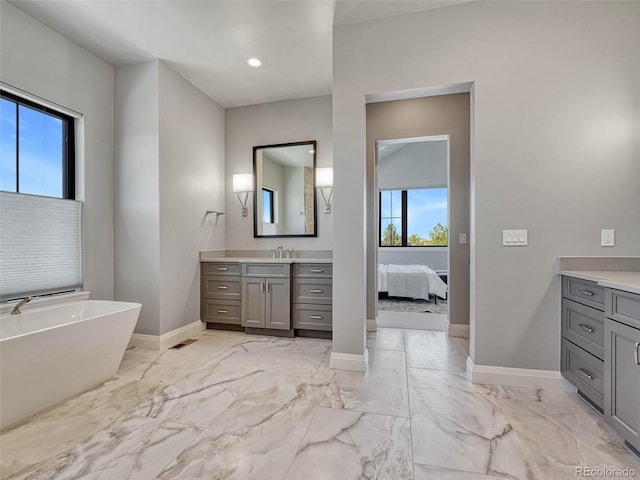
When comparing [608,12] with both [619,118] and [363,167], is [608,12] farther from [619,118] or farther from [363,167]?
[363,167]

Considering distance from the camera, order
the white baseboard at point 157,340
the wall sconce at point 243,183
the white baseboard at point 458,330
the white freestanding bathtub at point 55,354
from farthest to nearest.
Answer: the wall sconce at point 243,183 < the white baseboard at point 458,330 < the white baseboard at point 157,340 < the white freestanding bathtub at point 55,354

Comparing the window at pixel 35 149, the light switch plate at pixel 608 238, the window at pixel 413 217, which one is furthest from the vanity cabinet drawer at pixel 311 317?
the window at pixel 413 217

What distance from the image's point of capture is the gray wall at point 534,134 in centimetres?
205

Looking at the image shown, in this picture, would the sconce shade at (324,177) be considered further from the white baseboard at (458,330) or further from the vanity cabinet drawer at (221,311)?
the white baseboard at (458,330)

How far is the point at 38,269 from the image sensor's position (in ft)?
8.18

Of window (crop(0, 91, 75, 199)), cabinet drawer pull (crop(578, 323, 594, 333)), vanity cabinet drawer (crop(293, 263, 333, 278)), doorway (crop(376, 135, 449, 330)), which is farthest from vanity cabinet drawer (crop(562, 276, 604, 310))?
doorway (crop(376, 135, 449, 330))

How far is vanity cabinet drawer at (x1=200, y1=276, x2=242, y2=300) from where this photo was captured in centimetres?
353

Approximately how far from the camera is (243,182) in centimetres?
393

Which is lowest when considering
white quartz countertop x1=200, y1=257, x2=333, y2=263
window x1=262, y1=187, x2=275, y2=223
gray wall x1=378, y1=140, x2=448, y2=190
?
white quartz countertop x1=200, y1=257, x2=333, y2=263

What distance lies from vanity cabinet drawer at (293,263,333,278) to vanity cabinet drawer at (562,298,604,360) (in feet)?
6.62

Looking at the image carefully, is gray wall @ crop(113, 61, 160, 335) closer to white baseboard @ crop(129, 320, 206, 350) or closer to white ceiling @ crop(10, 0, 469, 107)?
white baseboard @ crop(129, 320, 206, 350)

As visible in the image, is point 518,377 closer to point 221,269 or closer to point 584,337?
point 584,337

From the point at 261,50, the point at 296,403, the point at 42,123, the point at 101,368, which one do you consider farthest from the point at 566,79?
the point at 42,123

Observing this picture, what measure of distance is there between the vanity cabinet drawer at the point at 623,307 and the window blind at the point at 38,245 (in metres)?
4.16
